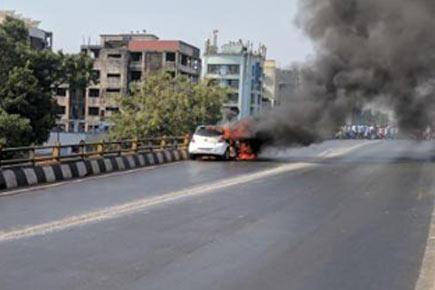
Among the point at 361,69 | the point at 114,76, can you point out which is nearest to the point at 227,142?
the point at 361,69

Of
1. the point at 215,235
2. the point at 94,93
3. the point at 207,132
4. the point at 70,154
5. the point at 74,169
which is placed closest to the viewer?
the point at 215,235

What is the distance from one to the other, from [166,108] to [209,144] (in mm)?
24131

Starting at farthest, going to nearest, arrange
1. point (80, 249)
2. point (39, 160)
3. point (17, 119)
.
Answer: point (17, 119), point (39, 160), point (80, 249)

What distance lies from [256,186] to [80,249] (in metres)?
9.35

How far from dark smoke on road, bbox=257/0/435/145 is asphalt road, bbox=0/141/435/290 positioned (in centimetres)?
1194

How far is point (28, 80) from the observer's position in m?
38.8

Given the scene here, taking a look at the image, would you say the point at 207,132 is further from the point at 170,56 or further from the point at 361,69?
the point at 170,56

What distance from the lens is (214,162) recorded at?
27.4 meters

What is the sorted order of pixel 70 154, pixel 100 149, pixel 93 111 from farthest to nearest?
1. pixel 93 111
2. pixel 100 149
3. pixel 70 154

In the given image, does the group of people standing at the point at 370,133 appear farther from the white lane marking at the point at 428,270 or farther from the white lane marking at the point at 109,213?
the white lane marking at the point at 428,270

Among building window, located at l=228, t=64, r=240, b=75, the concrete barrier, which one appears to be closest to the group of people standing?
building window, located at l=228, t=64, r=240, b=75

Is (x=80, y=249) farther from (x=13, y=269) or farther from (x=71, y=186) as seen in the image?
(x=71, y=186)

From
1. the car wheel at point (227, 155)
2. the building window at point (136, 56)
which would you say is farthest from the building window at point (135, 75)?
the car wheel at point (227, 155)

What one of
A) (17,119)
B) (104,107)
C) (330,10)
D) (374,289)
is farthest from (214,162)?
(104,107)
